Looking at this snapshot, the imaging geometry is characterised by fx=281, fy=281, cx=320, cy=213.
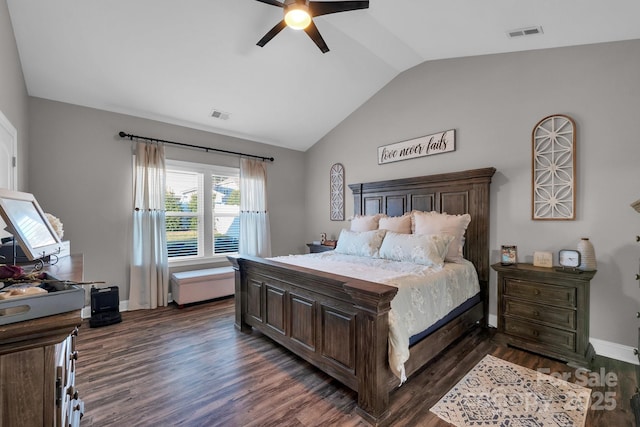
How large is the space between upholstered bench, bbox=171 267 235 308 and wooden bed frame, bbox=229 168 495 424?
1139 mm

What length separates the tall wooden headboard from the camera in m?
3.25

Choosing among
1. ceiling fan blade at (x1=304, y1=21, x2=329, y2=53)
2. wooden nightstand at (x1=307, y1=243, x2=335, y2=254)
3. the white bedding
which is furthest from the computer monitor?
wooden nightstand at (x1=307, y1=243, x2=335, y2=254)

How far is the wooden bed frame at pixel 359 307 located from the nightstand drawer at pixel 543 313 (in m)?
0.38

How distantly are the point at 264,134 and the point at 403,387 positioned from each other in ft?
13.9

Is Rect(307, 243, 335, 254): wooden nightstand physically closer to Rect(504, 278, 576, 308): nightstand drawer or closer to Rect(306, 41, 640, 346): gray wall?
Rect(306, 41, 640, 346): gray wall

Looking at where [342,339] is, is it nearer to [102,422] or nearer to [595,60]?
[102,422]

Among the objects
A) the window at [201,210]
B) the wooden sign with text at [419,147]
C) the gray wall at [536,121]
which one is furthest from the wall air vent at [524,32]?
the window at [201,210]

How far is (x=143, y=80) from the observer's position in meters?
3.34

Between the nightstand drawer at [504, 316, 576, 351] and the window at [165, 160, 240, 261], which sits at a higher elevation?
the window at [165, 160, 240, 261]

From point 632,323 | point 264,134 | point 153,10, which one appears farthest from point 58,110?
point 632,323

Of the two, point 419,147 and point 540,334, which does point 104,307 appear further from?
point 540,334

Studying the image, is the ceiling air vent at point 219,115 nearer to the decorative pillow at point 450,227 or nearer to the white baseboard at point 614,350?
the decorative pillow at point 450,227

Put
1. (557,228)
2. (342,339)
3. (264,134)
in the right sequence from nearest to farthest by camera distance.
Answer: (342,339) → (557,228) → (264,134)

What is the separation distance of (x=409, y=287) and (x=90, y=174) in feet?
13.3
